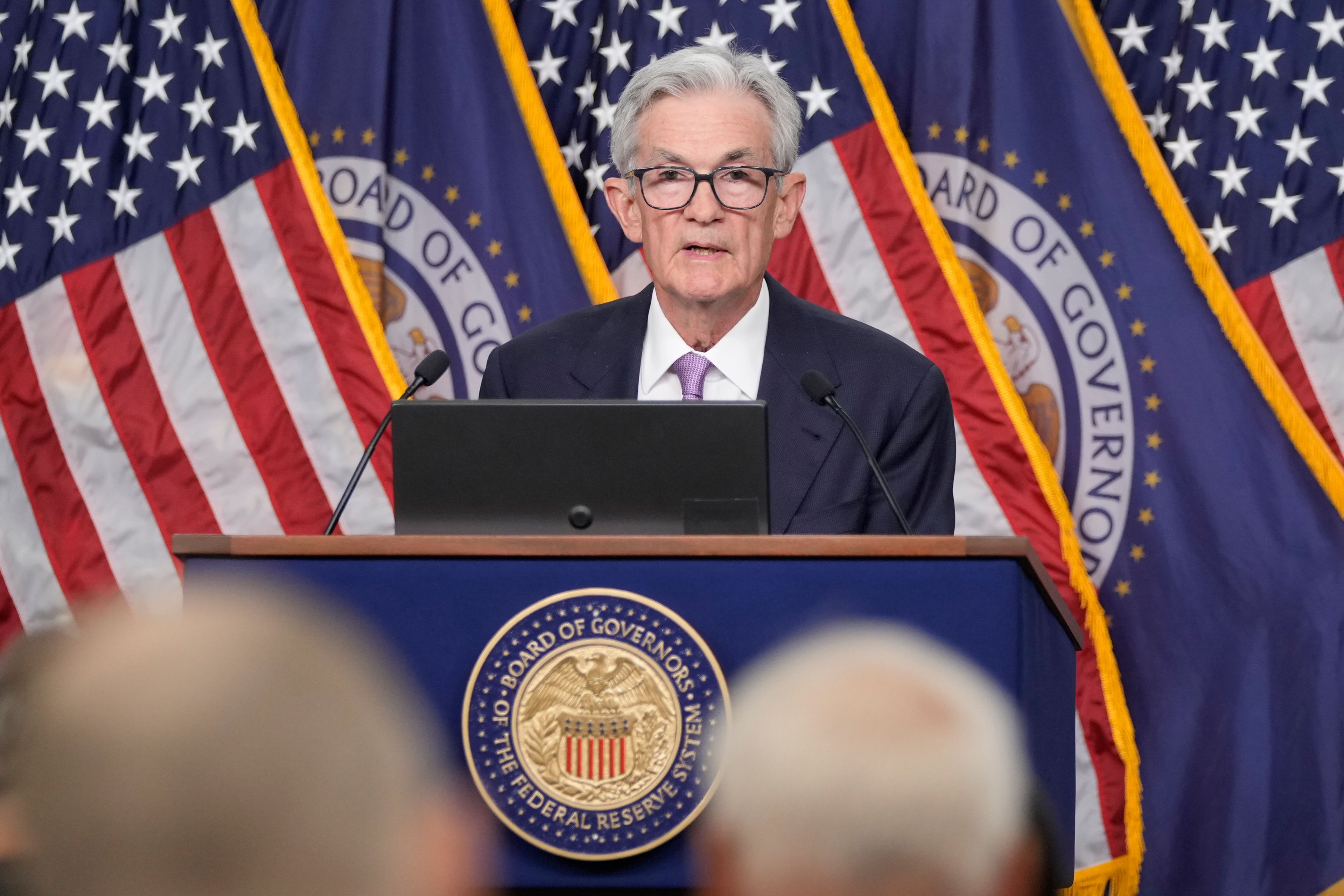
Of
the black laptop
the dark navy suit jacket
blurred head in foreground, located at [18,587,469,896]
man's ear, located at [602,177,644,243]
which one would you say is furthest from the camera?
man's ear, located at [602,177,644,243]

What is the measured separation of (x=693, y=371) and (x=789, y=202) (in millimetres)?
388

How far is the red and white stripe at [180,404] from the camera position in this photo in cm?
363

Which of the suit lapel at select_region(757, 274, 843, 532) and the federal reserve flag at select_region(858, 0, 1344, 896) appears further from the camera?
the federal reserve flag at select_region(858, 0, 1344, 896)

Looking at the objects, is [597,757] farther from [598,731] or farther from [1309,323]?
[1309,323]

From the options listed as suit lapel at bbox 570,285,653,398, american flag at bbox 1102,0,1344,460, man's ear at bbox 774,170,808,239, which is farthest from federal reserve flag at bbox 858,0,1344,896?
suit lapel at bbox 570,285,653,398

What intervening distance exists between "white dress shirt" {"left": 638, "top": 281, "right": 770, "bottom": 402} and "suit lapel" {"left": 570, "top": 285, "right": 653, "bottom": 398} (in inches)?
0.7

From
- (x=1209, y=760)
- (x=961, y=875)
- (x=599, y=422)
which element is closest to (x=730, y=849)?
(x=961, y=875)

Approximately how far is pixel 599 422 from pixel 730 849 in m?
1.11

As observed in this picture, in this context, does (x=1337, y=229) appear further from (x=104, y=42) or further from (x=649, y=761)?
(x=104, y=42)

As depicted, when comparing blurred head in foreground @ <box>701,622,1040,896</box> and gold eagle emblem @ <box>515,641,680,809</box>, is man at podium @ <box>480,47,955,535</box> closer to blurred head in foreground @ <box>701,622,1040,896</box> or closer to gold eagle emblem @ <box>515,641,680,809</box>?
gold eagle emblem @ <box>515,641,680,809</box>

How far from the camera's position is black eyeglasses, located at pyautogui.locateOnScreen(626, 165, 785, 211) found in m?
2.49

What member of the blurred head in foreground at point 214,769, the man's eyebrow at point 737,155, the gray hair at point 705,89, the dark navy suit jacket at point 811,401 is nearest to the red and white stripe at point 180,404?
the dark navy suit jacket at point 811,401

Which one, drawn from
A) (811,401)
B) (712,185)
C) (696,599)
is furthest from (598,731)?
(712,185)

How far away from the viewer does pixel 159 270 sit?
374cm
